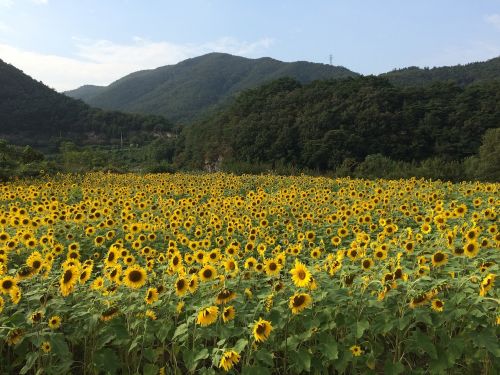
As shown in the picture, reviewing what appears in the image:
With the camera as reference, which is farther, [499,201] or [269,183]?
[269,183]

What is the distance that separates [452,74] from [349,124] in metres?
52.8

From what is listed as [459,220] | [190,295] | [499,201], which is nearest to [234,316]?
[190,295]

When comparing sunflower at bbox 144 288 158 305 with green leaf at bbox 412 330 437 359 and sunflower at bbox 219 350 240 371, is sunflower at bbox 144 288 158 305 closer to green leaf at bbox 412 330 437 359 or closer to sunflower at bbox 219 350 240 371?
sunflower at bbox 219 350 240 371

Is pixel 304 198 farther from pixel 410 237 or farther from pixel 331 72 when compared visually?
pixel 331 72

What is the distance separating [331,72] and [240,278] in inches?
6801

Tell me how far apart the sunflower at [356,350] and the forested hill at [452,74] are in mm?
89622

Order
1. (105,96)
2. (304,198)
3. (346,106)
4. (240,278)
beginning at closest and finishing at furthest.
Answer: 1. (240,278)
2. (304,198)
3. (346,106)
4. (105,96)

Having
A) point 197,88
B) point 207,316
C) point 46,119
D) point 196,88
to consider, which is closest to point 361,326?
point 207,316

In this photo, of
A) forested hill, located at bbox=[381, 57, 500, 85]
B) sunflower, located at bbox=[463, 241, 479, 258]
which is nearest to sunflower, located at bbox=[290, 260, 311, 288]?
sunflower, located at bbox=[463, 241, 479, 258]

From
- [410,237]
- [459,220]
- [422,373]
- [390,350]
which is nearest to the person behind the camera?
[422,373]

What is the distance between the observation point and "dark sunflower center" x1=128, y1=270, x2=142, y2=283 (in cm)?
376

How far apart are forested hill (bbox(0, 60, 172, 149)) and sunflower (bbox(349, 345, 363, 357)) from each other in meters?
76.3

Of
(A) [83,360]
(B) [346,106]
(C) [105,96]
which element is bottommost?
(A) [83,360]

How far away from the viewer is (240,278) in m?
4.04
